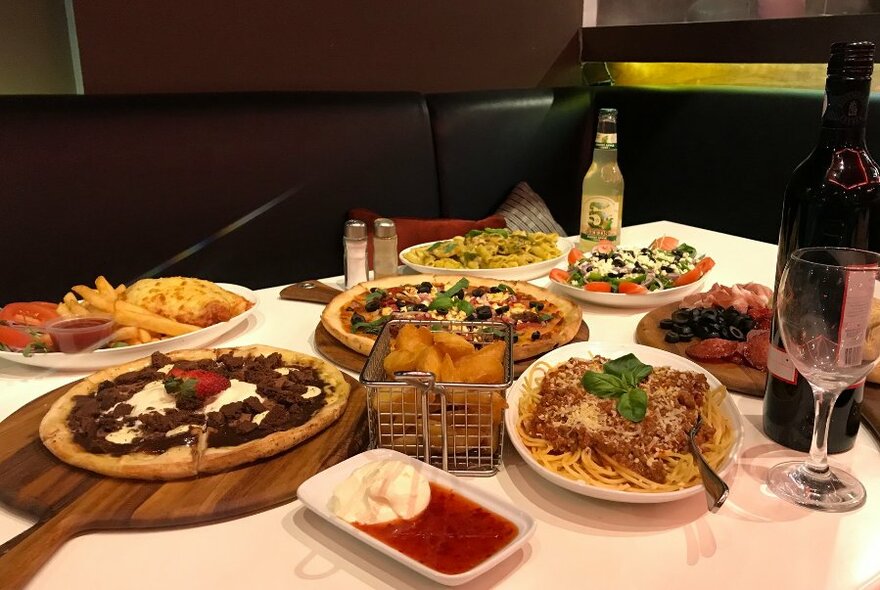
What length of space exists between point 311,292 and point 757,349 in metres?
1.18

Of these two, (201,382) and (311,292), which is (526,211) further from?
(201,382)

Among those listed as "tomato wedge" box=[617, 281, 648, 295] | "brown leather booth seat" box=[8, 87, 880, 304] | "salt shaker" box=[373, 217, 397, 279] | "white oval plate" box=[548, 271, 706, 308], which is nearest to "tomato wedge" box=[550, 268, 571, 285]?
"white oval plate" box=[548, 271, 706, 308]

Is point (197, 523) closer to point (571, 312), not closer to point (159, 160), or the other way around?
point (571, 312)

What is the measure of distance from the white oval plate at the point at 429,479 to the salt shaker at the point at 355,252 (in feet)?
3.40

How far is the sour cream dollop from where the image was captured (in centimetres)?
97

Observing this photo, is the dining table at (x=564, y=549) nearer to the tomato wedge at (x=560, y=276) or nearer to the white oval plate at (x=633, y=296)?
the white oval plate at (x=633, y=296)

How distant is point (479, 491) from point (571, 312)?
846 mm

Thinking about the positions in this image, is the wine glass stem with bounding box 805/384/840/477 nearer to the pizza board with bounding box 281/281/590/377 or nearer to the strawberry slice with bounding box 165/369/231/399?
the pizza board with bounding box 281/281/590/377

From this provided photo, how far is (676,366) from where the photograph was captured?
1.41 meters

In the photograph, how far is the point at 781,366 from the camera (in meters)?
1.18

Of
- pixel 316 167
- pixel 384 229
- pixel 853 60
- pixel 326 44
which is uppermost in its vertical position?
pixel 326 44

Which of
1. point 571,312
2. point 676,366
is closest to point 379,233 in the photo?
point 571,312

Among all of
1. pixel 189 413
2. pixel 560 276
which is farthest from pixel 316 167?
pixel 189 413

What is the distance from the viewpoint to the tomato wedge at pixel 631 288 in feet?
6.18
